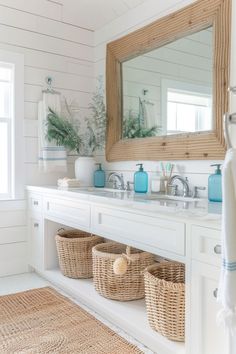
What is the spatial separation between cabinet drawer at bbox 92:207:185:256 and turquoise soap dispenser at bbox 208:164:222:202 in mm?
483

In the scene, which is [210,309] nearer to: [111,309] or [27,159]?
[111,309]

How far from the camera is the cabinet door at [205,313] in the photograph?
1396mm

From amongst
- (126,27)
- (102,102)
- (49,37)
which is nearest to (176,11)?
(126,27)

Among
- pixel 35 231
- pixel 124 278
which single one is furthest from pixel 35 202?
pixel 124 278

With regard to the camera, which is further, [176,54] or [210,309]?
[176,54]

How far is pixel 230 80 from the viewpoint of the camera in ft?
6.47

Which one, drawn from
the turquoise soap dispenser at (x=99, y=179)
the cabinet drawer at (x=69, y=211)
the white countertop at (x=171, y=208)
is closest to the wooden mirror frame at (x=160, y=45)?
the turquoise soap dispenser at (x=99, y=179)

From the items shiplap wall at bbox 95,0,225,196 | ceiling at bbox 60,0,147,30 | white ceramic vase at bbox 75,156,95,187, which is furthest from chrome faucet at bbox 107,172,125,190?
ceiling at bbox 60,0,147,30

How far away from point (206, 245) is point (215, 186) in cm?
63

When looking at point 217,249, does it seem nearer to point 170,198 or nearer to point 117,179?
point 170,198

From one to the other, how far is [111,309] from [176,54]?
1748 mm

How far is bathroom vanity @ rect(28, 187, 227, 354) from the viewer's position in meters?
1.43

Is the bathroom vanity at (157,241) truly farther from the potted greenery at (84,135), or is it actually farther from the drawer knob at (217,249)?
the potted greenery at (84,135)

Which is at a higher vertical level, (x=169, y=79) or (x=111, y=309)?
(x=169, y=79)
